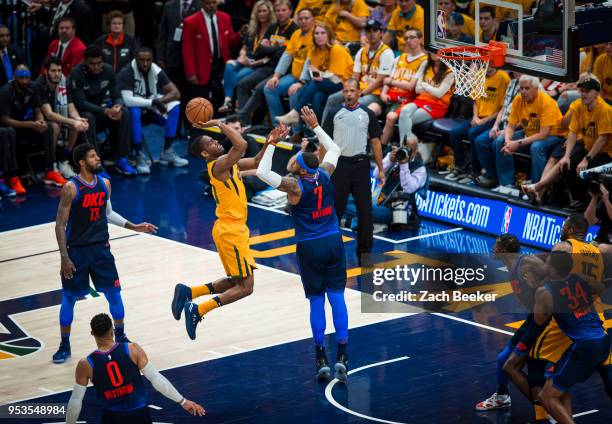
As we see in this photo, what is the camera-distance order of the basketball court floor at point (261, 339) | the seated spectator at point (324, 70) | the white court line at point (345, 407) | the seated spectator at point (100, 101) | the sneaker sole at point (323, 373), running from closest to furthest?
1. the white court line at point (345, 407)
2. the basketball court floor at point (261, 339)
3. the sneaker sole at point (323, 373)
4. the seated spectator at point (324, 70)
5. the seated spectator at point (100, 101)

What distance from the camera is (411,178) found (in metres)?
15.7

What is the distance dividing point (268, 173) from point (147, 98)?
8.55 m

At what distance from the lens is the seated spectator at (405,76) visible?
17.1 m

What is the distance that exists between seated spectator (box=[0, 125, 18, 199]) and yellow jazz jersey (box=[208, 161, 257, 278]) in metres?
6.97

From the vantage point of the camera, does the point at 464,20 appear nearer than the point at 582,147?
Yes

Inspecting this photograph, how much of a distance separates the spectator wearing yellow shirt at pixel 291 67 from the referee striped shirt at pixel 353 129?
407cm

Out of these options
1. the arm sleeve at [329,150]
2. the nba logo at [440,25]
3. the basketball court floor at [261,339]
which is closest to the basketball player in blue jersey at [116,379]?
the basketball court floor at [261,339]

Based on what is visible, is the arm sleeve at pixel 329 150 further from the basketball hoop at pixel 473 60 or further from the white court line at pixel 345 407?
the white court line at pixel 345 407

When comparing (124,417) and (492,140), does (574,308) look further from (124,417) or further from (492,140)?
(492,140)

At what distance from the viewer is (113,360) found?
8.62 metres

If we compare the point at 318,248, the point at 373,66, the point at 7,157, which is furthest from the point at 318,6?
the point at 318,248

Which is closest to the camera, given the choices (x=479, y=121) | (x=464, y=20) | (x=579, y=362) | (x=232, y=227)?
(x=579, y=362)

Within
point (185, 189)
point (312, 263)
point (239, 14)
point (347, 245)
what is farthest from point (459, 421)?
point (239, 14)

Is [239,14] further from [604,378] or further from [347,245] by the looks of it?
[604,378]
